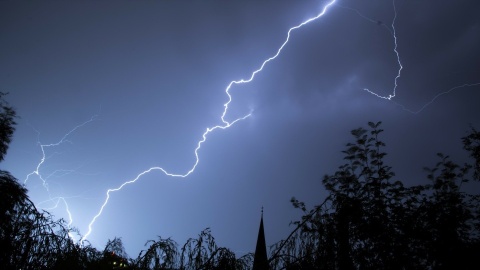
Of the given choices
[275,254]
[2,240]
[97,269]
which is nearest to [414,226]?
[275,254]

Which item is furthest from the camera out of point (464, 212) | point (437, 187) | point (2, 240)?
point (437, 187)

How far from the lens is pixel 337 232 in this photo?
452 cm

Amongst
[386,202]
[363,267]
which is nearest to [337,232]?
[363,267]

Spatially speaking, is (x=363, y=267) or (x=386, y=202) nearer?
(x=363, y=267)

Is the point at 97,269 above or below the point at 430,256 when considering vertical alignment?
below

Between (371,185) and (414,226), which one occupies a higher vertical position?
(371,185)

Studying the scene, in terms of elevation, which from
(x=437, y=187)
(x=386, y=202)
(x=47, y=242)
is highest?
(x=437, y=187)

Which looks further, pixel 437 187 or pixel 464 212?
pixel 437 187

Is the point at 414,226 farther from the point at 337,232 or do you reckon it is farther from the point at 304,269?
the point at 304,269

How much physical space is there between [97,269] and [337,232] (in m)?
3.64

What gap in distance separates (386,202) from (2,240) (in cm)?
608

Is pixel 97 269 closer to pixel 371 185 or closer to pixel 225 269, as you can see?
pixel 225 269

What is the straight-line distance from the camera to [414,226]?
4188mm

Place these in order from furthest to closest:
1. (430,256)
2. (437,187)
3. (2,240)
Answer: (437,187)
(2,240)
(430,256)
